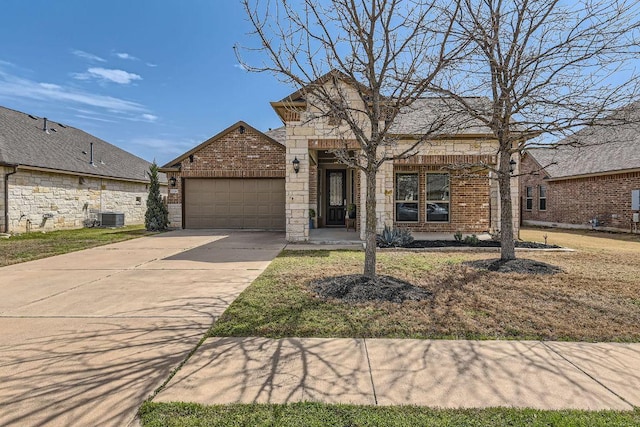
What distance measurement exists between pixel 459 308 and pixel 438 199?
346 inches

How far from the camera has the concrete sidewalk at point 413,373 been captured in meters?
2.45

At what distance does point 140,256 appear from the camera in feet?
27.9

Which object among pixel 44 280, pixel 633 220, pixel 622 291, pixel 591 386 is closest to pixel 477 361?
pixel 591 386

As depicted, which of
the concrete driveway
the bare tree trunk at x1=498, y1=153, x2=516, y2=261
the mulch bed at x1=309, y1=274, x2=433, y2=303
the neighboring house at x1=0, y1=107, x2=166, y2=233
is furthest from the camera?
the neighboring house at x1=0, y1=107, x2=166, y2=233

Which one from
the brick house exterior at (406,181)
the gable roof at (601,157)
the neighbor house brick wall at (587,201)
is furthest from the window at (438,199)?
the neighbor house brick wall at (587,201)

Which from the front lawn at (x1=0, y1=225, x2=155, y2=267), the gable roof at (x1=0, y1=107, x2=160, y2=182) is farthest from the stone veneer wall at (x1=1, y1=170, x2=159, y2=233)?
the front lawn at (x1=0, y1=225, x2=155, y2=267)

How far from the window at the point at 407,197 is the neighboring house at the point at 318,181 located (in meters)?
0.04

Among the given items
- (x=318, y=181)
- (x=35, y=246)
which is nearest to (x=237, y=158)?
(x=318, y=181)

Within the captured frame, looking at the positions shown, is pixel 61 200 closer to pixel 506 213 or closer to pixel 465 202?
pixel 465 202

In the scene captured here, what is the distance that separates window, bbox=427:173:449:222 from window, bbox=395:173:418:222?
49 cm

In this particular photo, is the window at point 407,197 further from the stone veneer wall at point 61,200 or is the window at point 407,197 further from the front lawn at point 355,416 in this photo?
the stone veneer wall at point 61,200

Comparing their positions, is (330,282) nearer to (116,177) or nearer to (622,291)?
(622,291)

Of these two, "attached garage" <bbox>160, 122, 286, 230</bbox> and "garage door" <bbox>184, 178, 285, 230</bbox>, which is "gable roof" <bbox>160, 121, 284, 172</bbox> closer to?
"attached garage" <bbox>160, 122, 286, 230</bbox>

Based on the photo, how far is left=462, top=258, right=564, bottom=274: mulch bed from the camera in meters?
6.50
